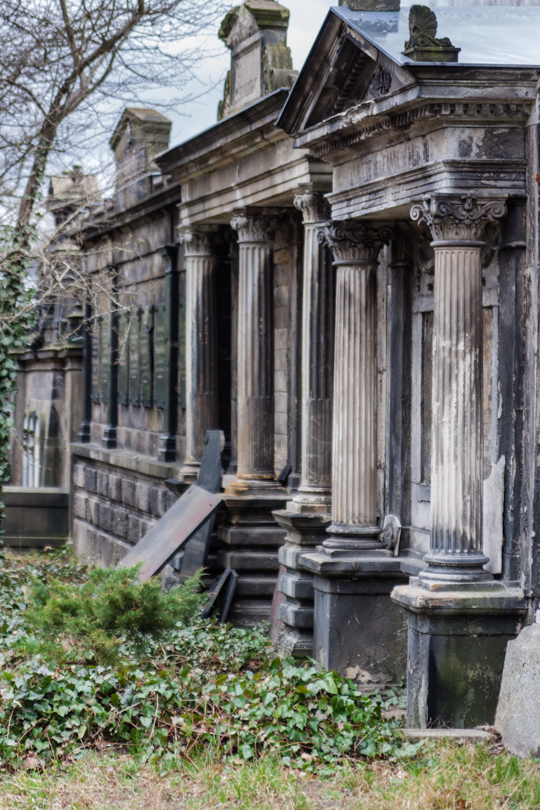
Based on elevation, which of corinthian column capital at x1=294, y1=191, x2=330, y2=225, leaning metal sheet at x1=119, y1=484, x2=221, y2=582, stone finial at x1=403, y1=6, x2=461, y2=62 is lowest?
leaning metal sheet at x1=119, y1=484, x2=221, y2=582

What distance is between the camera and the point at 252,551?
11.6 m

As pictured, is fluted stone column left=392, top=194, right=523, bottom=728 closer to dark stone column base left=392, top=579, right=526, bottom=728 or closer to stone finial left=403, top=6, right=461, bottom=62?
dark stone column base left=392, top=579, right=526, bottom=728

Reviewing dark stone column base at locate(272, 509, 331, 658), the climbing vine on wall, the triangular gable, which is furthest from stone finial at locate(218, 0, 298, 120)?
dark stone column base at locate(272, 509, 331, 658)

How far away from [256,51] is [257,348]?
289 cm

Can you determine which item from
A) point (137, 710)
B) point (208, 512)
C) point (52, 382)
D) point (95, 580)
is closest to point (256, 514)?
point (208, 512)

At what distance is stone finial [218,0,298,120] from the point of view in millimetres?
11391

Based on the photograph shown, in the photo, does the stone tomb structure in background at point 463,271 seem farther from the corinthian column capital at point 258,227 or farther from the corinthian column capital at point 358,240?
the corinthian column capital at point 258,227

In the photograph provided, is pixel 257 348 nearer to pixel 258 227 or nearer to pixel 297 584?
pixel 258 227

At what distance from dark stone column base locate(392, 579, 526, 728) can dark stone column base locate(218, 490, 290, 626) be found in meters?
4.15

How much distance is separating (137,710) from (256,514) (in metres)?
4.68

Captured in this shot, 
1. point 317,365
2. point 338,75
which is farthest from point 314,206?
point 338,75

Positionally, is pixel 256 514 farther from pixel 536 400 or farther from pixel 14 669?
pixel 536 400

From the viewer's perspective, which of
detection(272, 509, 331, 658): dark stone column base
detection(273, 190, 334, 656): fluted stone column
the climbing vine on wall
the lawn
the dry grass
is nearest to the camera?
the dry grass

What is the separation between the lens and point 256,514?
11555mm
